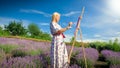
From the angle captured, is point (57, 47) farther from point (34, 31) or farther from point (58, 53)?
point (34, 31)

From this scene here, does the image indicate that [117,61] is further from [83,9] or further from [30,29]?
[30,29]

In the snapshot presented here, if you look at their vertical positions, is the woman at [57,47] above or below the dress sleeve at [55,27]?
below

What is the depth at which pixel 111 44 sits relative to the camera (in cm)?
1286

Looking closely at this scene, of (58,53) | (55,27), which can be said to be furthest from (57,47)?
(55,27)

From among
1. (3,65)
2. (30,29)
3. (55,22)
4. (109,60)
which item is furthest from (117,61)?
(30,29)

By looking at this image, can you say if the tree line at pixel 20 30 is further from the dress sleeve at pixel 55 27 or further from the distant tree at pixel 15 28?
the dress sleeve at pixel 55 27

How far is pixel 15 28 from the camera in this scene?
68.6ft

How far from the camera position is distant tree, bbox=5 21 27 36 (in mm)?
21031

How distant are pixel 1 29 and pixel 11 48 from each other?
1131 cm

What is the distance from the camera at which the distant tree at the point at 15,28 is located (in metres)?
21.0

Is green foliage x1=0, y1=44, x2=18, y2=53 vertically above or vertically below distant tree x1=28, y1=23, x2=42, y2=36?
below

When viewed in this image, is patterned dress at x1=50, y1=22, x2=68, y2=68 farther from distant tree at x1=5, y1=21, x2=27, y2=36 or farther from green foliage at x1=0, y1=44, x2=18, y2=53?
distant tree at x1=5, y1=21, x2=27, y2=36

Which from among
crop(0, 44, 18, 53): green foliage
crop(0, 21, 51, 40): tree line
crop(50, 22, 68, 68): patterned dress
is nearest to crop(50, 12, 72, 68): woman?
crop(50, 22, 68, 68): patterned dress

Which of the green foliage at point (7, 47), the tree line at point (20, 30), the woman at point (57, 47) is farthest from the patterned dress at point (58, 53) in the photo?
the tree line at point (20, 30)
